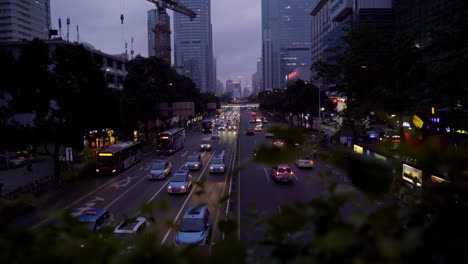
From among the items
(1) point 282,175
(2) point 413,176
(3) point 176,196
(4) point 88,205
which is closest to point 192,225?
(3) point 176,196

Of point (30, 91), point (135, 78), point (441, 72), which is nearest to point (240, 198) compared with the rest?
point (441, 72)

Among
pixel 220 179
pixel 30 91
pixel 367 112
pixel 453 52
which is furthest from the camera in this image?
pixel 220 179

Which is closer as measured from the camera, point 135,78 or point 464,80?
point 464,80

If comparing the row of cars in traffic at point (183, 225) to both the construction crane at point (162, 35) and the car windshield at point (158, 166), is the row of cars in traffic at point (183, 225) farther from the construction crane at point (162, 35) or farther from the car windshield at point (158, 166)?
the construction crane at point (162, 35)

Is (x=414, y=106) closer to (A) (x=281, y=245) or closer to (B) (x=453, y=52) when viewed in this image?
(B) (x=453, y=52)

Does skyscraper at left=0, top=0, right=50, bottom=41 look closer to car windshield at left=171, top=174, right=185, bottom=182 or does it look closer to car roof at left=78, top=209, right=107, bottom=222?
car windshield at left=171, top=174, right=185, bottom=182

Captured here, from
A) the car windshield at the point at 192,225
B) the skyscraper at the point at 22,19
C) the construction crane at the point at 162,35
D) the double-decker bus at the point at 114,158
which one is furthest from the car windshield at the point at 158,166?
the skyscraper at the point at 22,19
